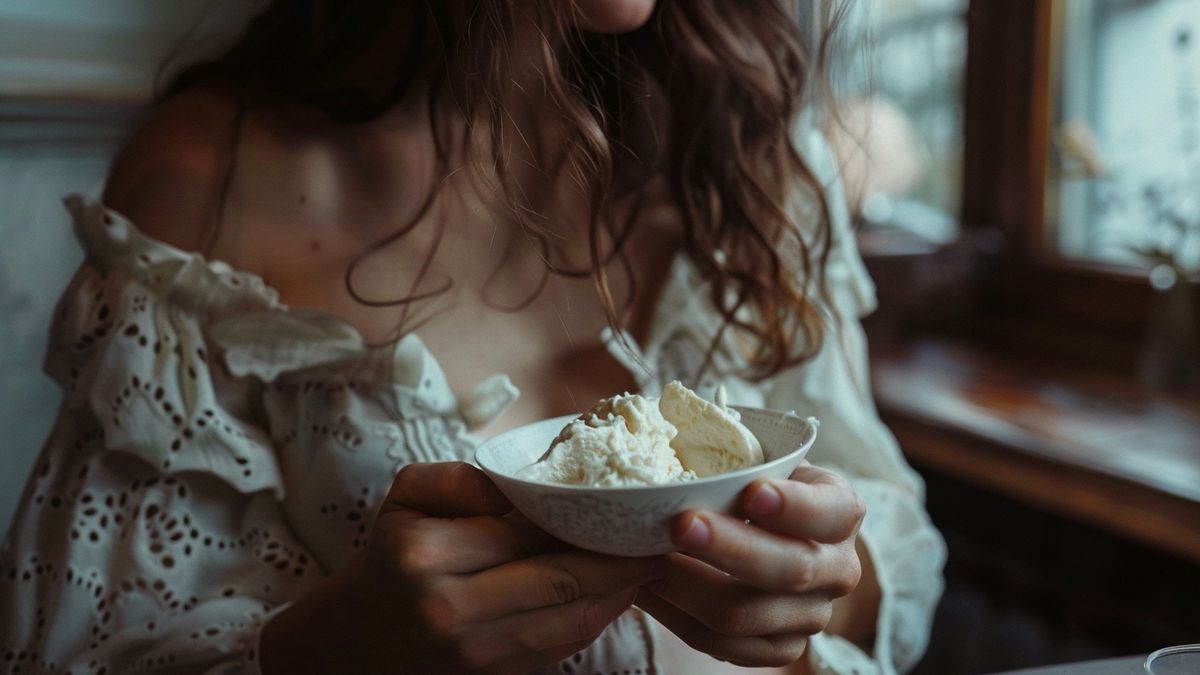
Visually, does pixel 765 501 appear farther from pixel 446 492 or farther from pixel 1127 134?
pixel 1127 134

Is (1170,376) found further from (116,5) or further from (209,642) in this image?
(116,5)

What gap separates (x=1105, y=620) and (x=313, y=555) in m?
1.01

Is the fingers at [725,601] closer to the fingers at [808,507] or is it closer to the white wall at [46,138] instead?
the fingers at [808,507]

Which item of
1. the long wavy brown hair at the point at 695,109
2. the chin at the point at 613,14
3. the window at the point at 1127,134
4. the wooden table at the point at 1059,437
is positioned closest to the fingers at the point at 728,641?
the long wavy brown hair at the point at 695,109

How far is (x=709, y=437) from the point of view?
489 millimetres

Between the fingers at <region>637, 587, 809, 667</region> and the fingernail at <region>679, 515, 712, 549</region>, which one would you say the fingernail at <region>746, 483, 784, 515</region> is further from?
the fingers at <region>637, 587, 809, 667</region>

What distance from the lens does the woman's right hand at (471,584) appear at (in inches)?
19.5

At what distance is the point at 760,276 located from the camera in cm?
96

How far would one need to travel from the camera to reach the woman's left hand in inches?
17.8

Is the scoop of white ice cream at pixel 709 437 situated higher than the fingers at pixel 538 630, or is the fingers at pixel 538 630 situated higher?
the scoop of white ice cream at pixel 709 437

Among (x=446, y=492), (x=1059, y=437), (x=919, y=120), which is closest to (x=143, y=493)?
(x=446, y=492)

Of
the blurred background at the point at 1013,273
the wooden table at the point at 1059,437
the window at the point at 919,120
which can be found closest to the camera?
the wooden table at the point at 1059,437

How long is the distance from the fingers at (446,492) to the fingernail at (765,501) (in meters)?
0.14

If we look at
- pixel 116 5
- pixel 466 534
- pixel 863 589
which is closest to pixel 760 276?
pixel 863 589
